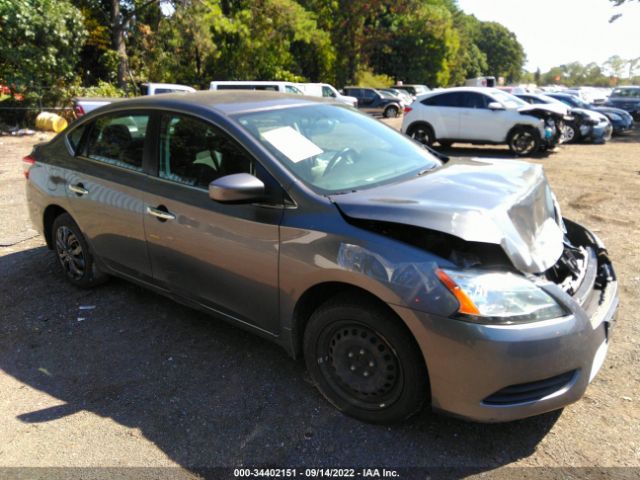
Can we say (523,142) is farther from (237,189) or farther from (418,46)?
(418,46)

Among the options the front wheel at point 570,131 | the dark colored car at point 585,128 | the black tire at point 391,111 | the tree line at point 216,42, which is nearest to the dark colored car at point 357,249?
the front wheel at point 570,131

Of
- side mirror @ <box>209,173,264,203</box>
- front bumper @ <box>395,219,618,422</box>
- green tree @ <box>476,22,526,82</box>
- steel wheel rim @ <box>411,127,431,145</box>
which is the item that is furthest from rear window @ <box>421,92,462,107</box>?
green tree @ <box>476,22,526,82</box>

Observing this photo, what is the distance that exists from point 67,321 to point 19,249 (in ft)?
7.16

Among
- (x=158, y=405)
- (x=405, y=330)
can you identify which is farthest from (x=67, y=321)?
(x=405, y=330)

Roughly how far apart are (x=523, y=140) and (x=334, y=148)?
10392 mm

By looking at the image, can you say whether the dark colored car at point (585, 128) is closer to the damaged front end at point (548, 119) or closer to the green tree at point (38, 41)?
the damaged front end at point (548, 119)

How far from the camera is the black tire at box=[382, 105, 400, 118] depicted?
2759 cm

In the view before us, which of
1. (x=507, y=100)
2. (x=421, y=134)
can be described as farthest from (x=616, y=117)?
(x=421, y=134)

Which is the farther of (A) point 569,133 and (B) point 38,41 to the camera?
(B) point 38,41

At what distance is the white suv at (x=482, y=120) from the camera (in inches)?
481

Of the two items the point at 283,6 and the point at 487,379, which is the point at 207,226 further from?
the point at 283,6

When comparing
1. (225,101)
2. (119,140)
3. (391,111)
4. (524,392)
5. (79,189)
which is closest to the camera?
(524,392)

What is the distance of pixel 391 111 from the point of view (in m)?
27.7

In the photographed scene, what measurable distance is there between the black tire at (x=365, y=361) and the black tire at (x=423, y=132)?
36.8 ft
